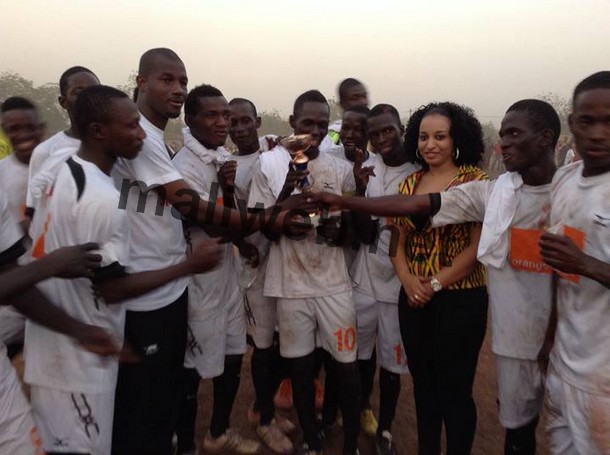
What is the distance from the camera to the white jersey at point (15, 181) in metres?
3.61

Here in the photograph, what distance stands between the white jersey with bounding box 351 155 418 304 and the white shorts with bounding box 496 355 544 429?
2.93ft

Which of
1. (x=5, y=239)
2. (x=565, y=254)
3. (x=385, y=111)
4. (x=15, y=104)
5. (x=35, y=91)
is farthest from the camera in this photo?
(x=35, y=91)

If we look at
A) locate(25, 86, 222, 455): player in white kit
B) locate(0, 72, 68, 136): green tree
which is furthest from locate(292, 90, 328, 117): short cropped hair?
locate(0, 72, 68, 136): green tree

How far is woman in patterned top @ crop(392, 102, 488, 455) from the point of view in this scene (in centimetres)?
283

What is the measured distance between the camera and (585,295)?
2.13 m

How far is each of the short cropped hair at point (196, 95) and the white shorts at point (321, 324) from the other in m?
1.39

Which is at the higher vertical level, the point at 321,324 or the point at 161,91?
the point at 161,91

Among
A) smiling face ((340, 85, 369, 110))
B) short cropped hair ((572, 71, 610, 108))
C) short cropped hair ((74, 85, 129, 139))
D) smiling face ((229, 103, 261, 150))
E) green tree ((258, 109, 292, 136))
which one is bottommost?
green tree ((258, 109, 292, 136))

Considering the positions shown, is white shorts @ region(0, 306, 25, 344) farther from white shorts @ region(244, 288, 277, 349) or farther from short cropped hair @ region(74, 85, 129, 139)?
white shorts @ region(244, 288, 277, 349)

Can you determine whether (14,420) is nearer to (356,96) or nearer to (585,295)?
(585,295)

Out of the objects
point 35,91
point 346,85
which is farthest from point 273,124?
point 346,85

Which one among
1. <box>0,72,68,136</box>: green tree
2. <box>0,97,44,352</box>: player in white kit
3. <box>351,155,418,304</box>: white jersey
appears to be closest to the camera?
<box>351,155,418,304</box>: white jersey

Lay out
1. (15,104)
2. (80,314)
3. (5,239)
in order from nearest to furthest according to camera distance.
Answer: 1. (5,239)
2. (80,314)
3. (15,104)

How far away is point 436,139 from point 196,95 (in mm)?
1580
